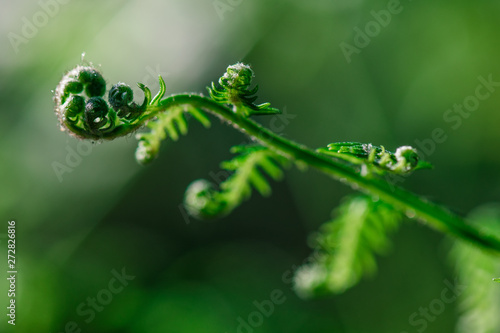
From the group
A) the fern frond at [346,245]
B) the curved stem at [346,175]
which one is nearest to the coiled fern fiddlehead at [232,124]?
the curved stem at [346,175]

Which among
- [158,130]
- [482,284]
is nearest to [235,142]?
[482,284]

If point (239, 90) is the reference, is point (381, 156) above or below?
below

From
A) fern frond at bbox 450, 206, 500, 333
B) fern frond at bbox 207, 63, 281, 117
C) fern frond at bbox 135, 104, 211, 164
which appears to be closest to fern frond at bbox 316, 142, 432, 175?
fern frond at bbox 207, 63, 281, 117

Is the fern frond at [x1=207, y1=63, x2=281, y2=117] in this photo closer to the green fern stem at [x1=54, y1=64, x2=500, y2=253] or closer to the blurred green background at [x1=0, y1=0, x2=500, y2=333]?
the green fern stem at [x1=54, y1=64, x2=500, y2=253]

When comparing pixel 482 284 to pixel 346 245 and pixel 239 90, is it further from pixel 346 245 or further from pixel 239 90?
pixel 239 90

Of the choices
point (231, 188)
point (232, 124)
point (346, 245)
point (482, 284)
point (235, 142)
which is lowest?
point (482, 284)
